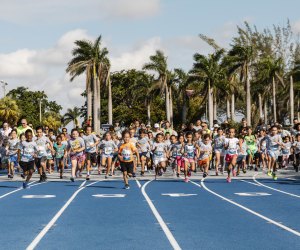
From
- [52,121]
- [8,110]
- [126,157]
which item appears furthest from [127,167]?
[52,121]

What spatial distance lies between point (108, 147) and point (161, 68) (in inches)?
1863

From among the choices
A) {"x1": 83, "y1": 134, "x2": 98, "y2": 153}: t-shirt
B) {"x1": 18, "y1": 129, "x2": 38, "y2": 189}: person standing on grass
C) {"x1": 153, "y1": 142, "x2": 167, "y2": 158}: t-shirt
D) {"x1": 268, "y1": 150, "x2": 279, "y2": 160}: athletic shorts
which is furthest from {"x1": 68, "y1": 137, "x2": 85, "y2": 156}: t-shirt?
{"x1": 268, "y1": 150, "x2": 279, "y2": 160}: athletic shorts

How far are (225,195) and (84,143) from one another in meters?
7.16

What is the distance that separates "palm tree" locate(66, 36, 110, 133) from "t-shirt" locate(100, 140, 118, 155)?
37330 millimetres

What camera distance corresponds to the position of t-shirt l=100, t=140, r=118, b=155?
23.7 meters

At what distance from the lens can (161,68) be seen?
70500mm

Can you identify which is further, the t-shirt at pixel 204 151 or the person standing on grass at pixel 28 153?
the t-shirt at pixel 204 151

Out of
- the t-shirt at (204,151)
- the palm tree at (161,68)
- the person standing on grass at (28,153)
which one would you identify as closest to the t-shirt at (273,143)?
the t-shirt at (204,151)

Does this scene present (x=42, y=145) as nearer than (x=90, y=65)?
Yes

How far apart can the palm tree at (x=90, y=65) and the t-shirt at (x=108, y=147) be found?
37330 millimetres

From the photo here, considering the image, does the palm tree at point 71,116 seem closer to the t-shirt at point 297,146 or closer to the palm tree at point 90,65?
the palm tree at point 90,65

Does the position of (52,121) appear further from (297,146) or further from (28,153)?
(28,153)

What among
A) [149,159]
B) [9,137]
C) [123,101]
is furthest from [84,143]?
[123,101]

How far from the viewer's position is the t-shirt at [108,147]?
934 inches
